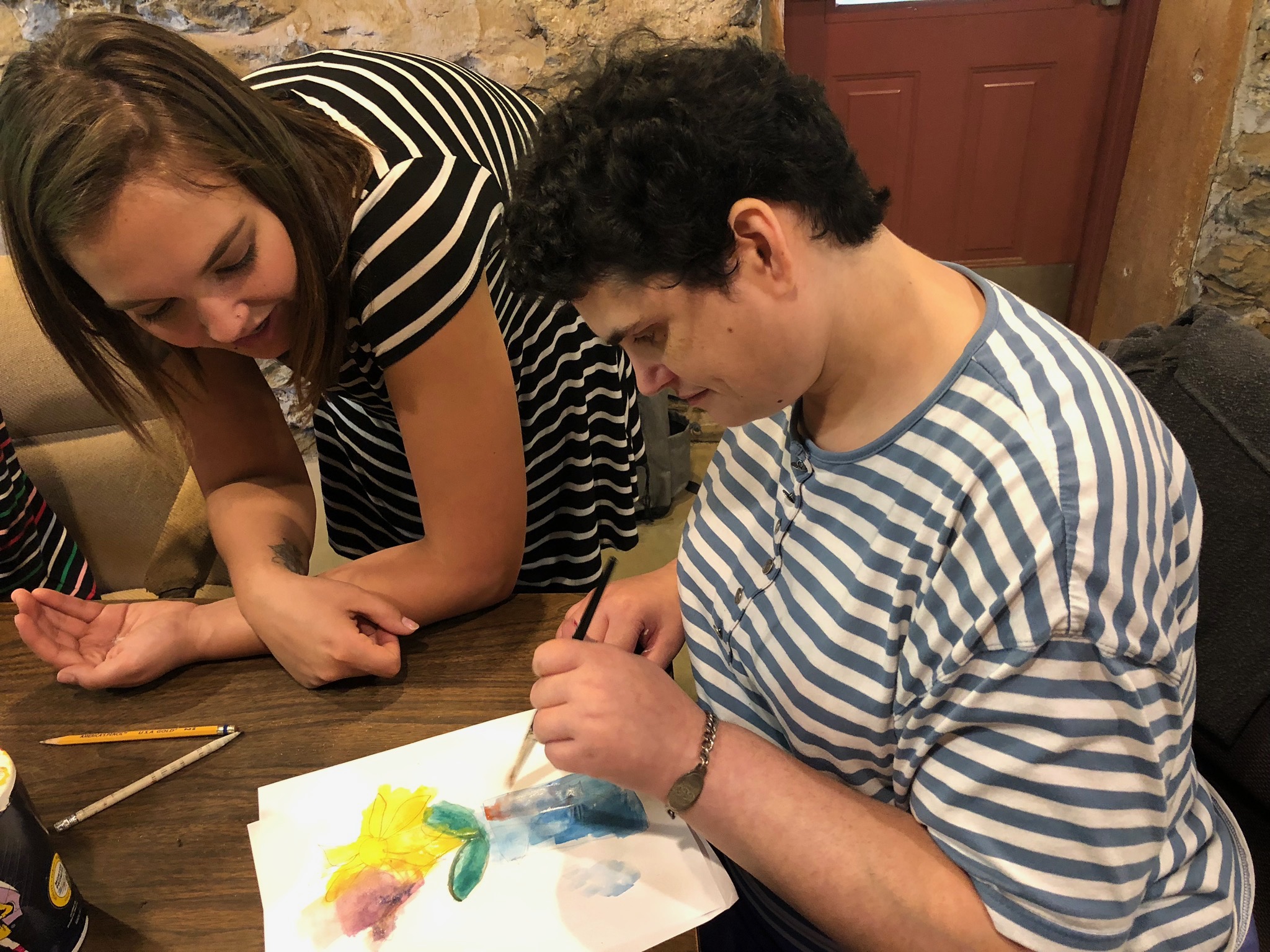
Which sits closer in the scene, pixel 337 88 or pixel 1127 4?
pixel 337 88

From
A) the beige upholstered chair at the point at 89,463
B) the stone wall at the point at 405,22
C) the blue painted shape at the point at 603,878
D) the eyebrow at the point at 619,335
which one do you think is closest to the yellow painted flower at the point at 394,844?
the blue painted shape at the point at 603,878

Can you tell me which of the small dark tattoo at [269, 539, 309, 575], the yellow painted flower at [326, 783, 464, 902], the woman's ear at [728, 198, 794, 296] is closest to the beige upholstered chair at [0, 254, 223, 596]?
the small dark tattoo at [269, 539, 309, 575]

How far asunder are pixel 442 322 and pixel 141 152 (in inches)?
11.3

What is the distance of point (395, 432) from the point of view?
111cm

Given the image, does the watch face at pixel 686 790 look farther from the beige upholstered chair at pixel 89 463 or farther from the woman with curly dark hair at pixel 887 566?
the beige upholstered chair at pixel 89 463

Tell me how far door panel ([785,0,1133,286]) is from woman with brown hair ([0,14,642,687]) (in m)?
2.02

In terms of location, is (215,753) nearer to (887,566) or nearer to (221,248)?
(221,248)

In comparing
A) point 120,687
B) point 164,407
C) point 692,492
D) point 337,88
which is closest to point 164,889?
point 120,687

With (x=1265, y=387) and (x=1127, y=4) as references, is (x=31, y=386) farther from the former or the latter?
(x=1127, y=4)

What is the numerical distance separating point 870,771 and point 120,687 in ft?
2.56

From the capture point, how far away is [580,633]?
85 cm

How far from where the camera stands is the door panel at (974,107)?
268cm

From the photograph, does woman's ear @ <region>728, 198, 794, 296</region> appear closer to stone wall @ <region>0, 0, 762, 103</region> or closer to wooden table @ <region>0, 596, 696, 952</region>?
wooden table @ <region>0, 596, 696, 952</region>

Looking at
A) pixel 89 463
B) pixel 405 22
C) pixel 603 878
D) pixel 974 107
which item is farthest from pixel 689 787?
pixel 974 107
